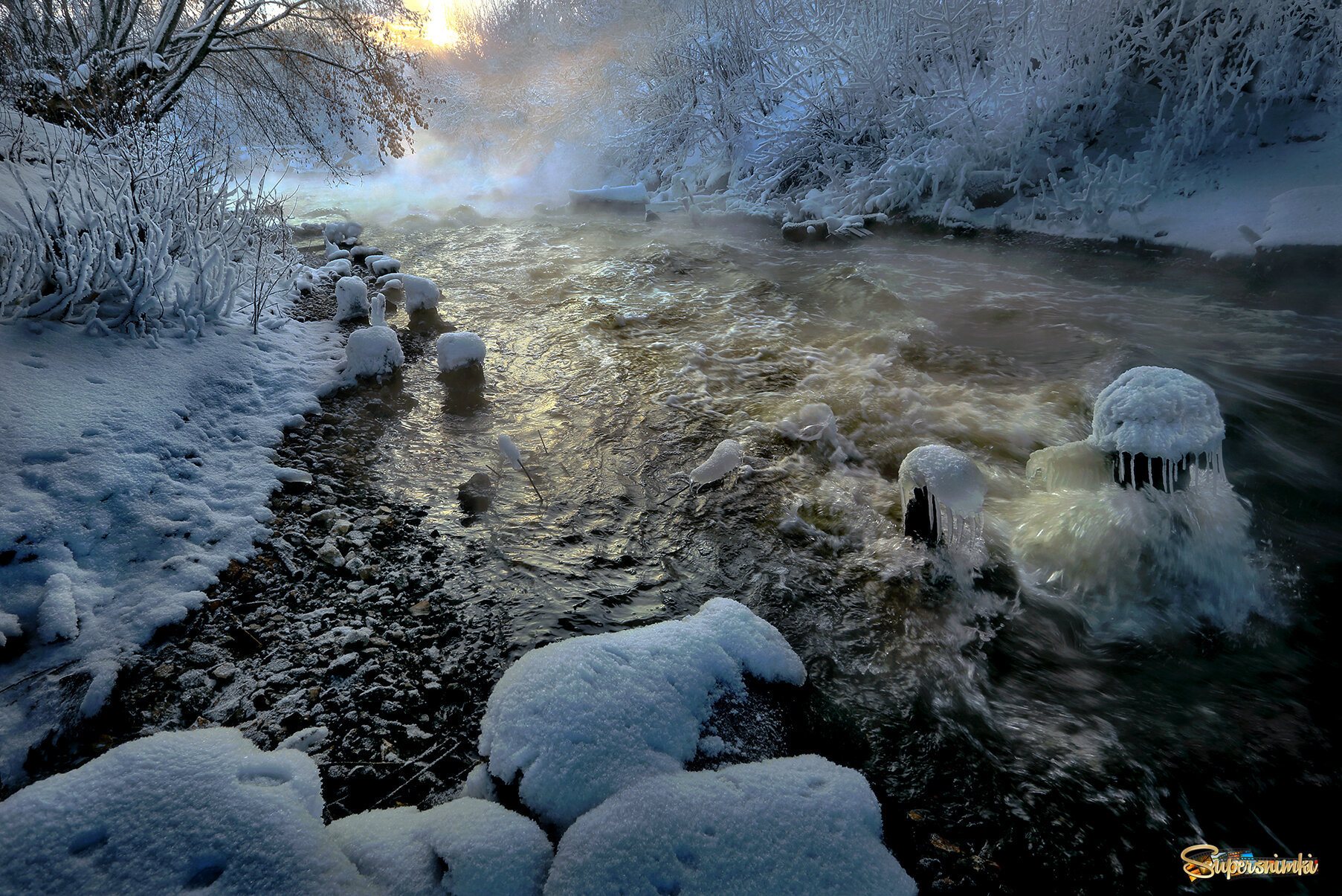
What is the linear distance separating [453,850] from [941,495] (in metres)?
2.78

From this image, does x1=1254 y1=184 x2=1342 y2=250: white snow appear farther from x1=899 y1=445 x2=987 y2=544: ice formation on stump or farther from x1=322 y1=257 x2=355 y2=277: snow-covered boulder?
x1=322 y1=257 x2=355 y2=277: snow-covered boulder

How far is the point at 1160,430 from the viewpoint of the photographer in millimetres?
3188

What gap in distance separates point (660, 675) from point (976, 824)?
1.29m

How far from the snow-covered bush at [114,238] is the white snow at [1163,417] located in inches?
265

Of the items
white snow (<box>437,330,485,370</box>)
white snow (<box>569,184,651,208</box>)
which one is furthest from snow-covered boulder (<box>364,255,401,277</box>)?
white snow (<box>569,184,651,208</box>)

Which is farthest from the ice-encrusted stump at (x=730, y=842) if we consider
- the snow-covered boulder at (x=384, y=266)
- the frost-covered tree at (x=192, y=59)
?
the snow-covered boulder at (x=384, y=266)

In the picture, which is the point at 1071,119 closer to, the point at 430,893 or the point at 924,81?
the point at 924,81

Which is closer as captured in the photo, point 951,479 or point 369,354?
point 951,479

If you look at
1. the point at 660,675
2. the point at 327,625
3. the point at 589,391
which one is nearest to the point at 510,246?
the point at 589,391

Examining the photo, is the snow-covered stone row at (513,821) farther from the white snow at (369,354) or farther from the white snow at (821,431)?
the white snow at (369,354)

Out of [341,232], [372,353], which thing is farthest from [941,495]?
[341,232]

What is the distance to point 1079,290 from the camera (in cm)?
793

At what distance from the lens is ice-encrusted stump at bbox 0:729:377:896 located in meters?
1.42

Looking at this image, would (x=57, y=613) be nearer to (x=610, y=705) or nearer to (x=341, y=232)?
(x=610, y=705)
